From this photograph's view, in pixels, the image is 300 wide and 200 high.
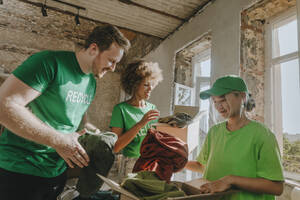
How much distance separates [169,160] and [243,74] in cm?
190

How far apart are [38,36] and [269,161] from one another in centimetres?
712

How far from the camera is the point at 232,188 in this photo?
3.00 ft

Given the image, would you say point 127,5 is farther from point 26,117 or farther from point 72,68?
point 26,117

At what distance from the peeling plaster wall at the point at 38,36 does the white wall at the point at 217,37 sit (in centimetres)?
119

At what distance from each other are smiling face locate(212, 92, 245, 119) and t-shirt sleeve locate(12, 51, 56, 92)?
1074 millimetres

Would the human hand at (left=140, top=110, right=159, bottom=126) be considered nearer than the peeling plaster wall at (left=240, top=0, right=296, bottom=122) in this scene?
Yes

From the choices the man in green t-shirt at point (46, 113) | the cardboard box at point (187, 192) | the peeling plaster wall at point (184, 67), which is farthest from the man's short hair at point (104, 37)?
the peeling plaster wall at point (184, 67)

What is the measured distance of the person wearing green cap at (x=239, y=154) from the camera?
3.11 feet

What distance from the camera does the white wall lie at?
2.54 meters

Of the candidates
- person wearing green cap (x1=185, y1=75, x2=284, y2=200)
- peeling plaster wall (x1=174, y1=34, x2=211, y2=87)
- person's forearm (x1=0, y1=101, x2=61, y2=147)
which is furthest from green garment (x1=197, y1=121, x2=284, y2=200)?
peeling plaster wall (x1=174, y1=34, x2=211, y2=87)

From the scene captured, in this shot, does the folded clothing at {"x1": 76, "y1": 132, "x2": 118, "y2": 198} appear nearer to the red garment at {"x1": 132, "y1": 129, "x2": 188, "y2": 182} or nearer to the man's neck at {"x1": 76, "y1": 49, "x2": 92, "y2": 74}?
the red garment at {"x1": 132, "y1": 129, "x2": 188, "y2": 182}

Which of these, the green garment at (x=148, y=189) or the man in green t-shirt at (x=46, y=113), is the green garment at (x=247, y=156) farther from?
the man in green t-shirt at (x=46, y=113)

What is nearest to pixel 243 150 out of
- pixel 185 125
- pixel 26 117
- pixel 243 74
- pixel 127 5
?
pixel 185 125

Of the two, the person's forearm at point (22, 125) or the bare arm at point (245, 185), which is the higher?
the person's forearm at point (22, 125)
